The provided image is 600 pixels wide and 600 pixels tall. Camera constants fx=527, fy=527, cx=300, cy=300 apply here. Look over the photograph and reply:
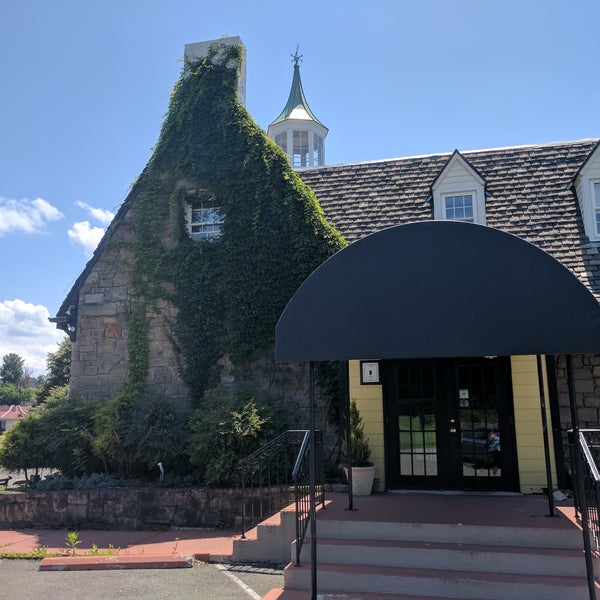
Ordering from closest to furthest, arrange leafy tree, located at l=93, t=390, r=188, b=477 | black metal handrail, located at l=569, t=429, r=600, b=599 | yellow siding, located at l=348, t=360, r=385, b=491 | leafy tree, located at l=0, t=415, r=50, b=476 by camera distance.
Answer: black metal handrail, located at l=569, t=429, r=600, b=599 → yellow siding, located at l=348, t=360, r=385, b=491 → leafy tree, located at l=93, t=390, r=188, b=477 → leafy tree, located at l=0, t=415, r=50, b=476

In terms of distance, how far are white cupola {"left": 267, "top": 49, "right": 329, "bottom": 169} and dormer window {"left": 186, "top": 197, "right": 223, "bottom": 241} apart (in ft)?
42.0

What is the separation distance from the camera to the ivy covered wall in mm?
11609

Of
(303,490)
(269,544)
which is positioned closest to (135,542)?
(269,544)

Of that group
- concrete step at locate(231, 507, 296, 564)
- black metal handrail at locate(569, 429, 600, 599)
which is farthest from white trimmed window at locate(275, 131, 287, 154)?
black metal handrail at locate(569, 429, 600, 599)

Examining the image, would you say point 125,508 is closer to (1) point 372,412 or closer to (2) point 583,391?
(1) point 372,412

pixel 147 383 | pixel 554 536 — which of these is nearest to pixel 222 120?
pixel 147 383

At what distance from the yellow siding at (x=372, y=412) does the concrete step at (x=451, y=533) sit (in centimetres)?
284

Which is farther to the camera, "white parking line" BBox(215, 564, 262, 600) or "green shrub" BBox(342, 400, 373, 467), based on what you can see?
"green shrub" BBox(342, 400, 373, 467)


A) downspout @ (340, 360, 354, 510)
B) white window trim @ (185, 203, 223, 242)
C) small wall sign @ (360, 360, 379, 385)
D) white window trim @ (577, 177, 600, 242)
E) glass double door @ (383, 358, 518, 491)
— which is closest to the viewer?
downspout @ (340, 360, 354, 510)

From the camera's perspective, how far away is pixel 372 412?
927 cm

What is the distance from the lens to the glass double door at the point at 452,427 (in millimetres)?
8664

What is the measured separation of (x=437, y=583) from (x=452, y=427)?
387 centimetres

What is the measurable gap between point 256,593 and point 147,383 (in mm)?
6971

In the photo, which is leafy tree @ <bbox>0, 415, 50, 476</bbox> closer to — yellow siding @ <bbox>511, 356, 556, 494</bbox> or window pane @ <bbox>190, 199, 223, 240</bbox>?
window pane @ <bbox>190, 199, 223, 240</bbox>
